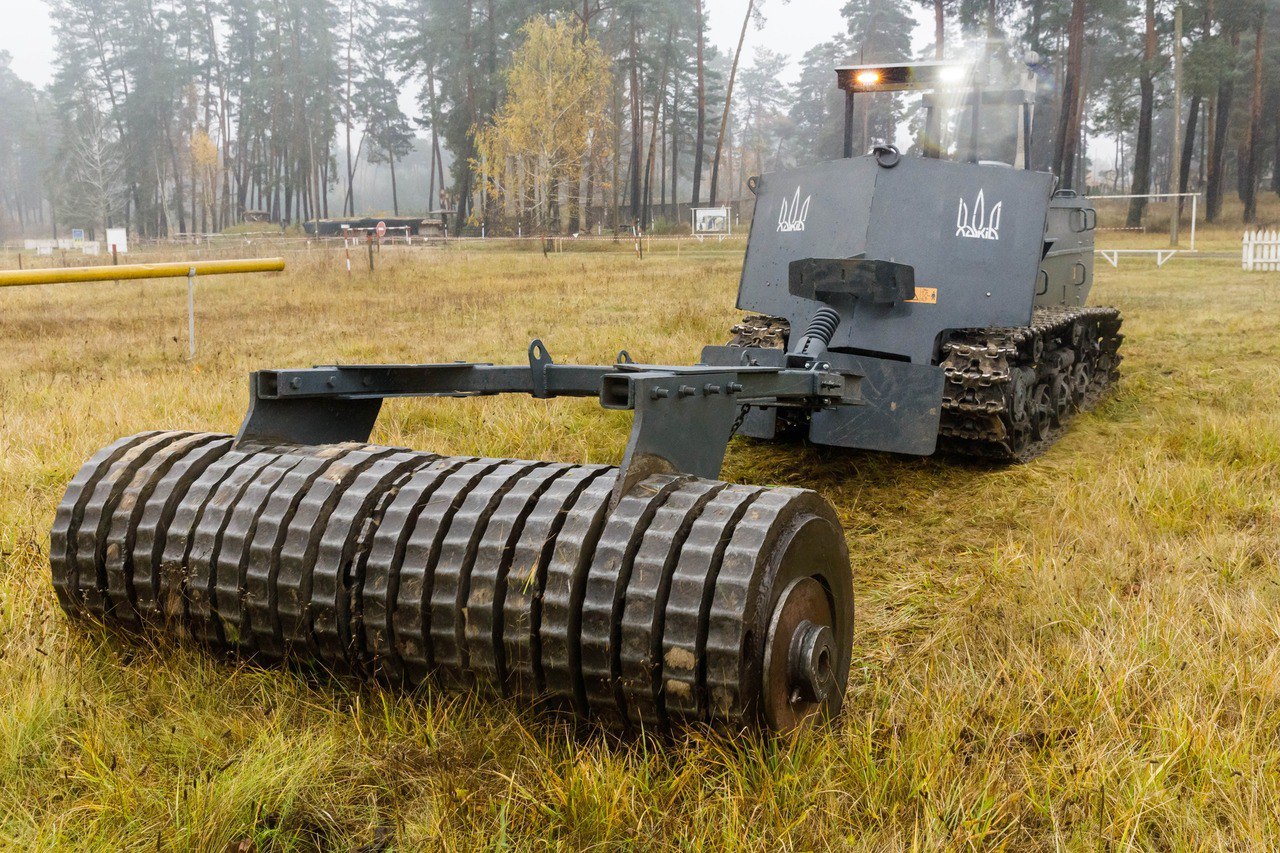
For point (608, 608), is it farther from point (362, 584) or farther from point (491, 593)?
point (362, 584)

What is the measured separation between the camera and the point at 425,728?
2.64 meters

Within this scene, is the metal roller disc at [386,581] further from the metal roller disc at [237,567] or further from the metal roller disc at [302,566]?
the metal roller disc at [237,567]

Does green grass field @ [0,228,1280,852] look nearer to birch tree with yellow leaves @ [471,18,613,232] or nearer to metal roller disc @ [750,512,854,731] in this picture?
metal roller disc @ [750,512,854,731]

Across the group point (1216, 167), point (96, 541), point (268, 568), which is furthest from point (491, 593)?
point (1216, 167)

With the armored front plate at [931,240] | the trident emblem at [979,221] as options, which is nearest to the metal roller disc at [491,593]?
the armored front plate at [931,240]

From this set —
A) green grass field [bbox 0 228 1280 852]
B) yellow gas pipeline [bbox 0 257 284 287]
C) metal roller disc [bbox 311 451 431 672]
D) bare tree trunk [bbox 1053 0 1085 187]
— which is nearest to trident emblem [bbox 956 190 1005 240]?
green grass field [bbox 0 228 1280 852]

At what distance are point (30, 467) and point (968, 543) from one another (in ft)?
14.5

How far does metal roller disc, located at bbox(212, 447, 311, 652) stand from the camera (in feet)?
9.25

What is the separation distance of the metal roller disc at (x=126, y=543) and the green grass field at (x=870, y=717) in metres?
0.12

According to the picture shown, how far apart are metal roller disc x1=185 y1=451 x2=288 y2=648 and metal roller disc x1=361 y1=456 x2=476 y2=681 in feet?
1.51

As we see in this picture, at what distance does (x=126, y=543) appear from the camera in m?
3.01

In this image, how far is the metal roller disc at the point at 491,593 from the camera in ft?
8.34

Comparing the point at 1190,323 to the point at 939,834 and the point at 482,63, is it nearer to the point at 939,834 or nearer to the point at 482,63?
the point at 939,834

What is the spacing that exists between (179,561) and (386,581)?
67 cm
